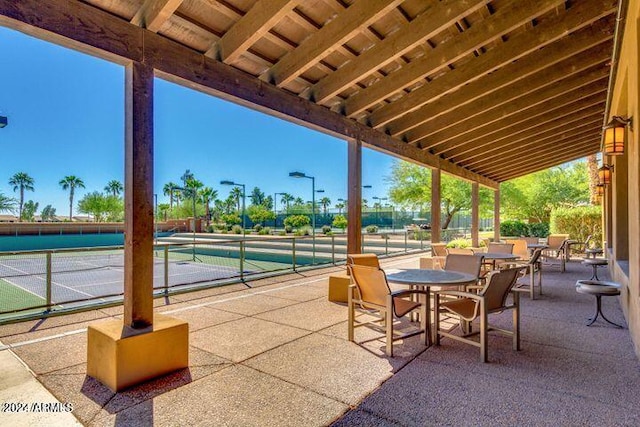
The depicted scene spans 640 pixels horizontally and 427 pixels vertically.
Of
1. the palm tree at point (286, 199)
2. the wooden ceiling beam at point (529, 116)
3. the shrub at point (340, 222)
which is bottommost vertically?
the shrub at point (340, 222)

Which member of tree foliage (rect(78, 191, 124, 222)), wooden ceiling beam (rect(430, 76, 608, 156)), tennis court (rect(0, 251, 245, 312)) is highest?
wooden ceiling beam (rect(430, 76, 608, 156))

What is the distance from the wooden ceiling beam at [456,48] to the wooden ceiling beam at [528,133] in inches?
166

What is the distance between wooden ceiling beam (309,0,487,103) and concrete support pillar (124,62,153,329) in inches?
92.8

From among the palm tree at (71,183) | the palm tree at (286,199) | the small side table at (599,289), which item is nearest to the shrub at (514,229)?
the small side table at (599,289)

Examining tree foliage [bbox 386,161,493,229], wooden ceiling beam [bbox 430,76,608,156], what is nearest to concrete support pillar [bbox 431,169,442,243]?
wooden ceiling beam [bbox 430,76,608,156]

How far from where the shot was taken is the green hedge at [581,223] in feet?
42.2

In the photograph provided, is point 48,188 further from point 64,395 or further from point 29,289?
point 64,395

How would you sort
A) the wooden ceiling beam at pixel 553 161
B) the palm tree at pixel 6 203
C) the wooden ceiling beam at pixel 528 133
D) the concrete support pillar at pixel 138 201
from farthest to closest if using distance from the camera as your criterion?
the palm tree at pixel 6 203, the wooden ceiling beam at pixel 553 161, the wooden ceiling beam at pixel 528 133, the concrete support pillar at pixel 138 201

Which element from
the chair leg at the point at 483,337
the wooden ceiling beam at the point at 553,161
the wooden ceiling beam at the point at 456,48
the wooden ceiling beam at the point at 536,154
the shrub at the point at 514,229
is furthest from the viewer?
the shrub at the point at 514,229

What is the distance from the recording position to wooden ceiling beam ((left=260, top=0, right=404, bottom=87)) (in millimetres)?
3342

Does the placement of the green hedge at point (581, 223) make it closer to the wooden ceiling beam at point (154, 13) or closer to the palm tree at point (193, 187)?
the palm tree at point (193, 187)

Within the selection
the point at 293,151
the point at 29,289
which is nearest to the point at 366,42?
the point at 29,289

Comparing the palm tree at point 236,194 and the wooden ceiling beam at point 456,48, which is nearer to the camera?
the wooden ceiling beam at point 456,48

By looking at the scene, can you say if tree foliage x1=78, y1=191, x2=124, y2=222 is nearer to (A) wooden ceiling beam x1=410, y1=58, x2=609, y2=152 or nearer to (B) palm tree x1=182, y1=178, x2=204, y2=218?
(B) palm tree x1=182, y1=178, x2=204, y2=218
